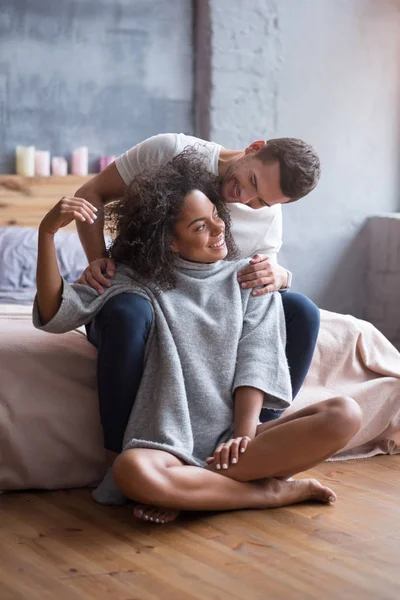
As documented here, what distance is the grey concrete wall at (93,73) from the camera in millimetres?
4078

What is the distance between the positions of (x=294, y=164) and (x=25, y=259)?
1710 millimetres

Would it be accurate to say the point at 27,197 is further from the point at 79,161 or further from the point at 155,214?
the point at 155,214

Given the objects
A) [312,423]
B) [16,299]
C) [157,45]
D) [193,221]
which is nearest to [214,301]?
[193,221]

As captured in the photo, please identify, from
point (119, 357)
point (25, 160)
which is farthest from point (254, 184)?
point (25, 160)

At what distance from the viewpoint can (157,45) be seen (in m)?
4.38

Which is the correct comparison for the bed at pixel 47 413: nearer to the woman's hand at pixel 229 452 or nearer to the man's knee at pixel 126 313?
the man's knee at pixel 126 313

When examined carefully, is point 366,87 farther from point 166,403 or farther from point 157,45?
point 166,403

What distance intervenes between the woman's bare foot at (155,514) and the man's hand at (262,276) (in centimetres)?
55

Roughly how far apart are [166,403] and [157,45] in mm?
2774

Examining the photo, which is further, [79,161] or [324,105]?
[324,105]

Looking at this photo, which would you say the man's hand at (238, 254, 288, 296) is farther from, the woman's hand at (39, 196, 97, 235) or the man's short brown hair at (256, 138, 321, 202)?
the woman's hand at (39, 196, 97, 235)

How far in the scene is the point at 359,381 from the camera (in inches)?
105

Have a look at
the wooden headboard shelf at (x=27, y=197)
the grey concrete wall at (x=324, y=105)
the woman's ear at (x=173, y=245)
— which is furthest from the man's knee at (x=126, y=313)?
the grey concrete wall at (x=324, y=105)

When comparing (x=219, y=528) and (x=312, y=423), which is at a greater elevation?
(x=312, y=423)
